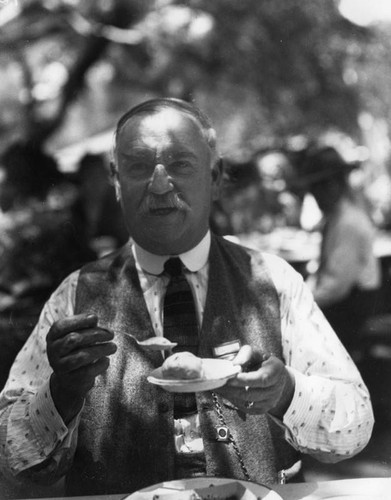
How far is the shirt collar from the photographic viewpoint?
268cm

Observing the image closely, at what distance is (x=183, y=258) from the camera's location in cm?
268

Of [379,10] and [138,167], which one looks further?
[379,10]

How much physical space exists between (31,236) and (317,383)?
1246 mm

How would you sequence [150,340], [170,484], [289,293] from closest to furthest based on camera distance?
[170,484] → [150,340] → [289,293]

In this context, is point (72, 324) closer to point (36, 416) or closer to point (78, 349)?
point (78, 349)

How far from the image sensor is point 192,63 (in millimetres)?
2713

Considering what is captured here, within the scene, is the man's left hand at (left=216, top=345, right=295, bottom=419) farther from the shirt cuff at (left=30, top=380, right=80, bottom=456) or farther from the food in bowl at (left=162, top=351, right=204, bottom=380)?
the shirt cuff at (left=30, top=380, right=80, bottom=456)

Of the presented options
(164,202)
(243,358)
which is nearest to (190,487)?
(243,358)

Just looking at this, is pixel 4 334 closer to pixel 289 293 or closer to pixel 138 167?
pixel 138 167

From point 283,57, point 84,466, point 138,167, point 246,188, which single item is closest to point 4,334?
point 84,466

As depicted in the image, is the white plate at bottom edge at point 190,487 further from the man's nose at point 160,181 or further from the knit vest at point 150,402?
the man's nose at point 160,181

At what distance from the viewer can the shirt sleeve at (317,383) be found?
8.28ft

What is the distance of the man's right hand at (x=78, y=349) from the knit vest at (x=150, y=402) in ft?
0.65

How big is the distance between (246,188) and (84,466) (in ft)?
4.11
